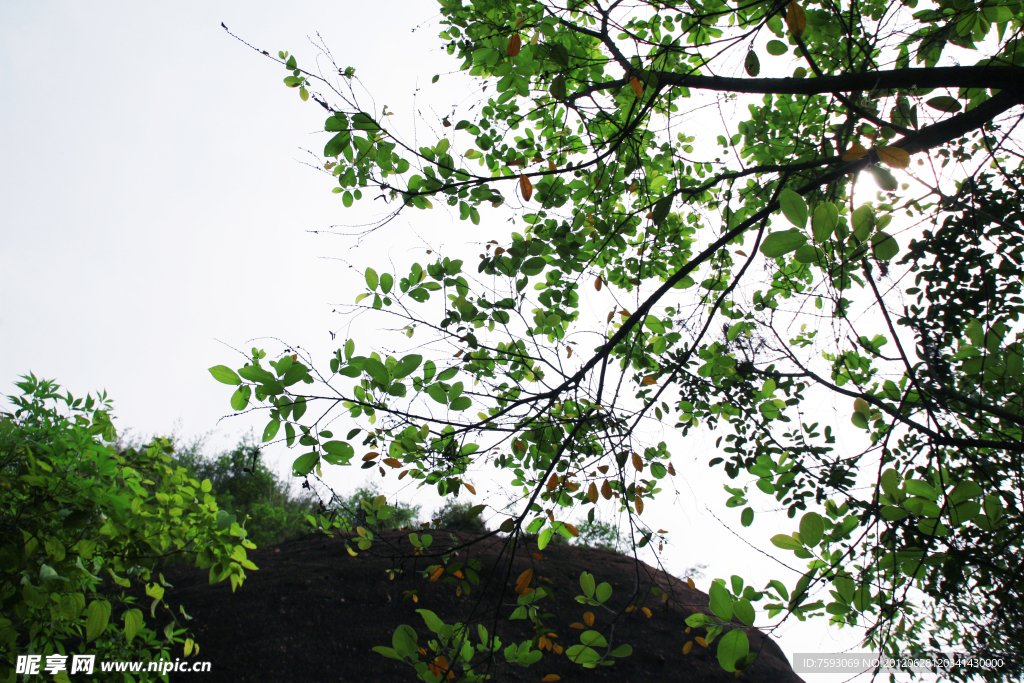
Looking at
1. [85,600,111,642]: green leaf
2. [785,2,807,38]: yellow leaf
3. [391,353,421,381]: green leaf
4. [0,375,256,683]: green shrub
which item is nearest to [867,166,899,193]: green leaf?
[785,2,807,38]: yellow leaf

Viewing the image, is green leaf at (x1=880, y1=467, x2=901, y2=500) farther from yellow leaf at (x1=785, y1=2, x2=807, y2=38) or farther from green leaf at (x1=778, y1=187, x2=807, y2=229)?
yellow leaf at (x1=785, y1=2, x2=807, y2=38)

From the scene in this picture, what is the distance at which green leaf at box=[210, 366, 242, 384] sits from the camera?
129 centimetres

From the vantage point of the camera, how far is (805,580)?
1272mm

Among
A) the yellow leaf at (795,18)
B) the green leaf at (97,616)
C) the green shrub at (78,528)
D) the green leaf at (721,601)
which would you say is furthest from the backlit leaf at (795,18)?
the green leaf at (97,616)

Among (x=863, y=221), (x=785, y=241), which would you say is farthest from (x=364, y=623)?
(x=863, y=221)

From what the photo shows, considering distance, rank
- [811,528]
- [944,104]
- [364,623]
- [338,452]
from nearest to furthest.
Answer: [811,528] → [338,452] → [944,104] → [364,623]

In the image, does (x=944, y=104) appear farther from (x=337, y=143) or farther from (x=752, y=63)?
(x=337, y=143)

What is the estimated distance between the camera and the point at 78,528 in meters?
1.96

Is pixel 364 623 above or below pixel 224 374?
below

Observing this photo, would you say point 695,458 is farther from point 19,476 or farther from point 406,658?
point 19,476

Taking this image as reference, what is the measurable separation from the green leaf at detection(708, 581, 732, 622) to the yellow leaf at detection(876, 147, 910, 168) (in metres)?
1.29

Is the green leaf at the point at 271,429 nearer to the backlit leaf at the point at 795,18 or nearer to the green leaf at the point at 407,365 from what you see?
the green leaf at the point at 407,365

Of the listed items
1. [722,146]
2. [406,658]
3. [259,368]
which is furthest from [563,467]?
[722,146]

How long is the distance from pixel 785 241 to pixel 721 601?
0.91 meters
